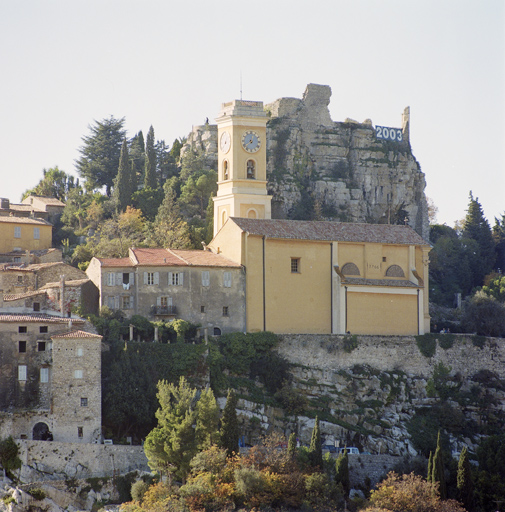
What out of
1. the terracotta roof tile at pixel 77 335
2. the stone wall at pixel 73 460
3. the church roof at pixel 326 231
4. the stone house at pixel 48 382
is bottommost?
the stone wall at pixel 73 460

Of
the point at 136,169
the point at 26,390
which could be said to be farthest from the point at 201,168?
the point at 26,390

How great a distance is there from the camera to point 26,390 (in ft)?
180

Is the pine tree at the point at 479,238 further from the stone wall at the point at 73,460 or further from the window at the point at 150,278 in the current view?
the stone wall at the point at 73,460

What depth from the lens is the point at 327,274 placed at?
66500 millimetres

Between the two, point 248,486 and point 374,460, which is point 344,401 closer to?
point 374,460

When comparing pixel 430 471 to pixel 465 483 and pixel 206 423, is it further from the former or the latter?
pixel 206 423

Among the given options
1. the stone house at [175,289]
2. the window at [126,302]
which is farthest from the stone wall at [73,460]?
the stone house at [175,289]

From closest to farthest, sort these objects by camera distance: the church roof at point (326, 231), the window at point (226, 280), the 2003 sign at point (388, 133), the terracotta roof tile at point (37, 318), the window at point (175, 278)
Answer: the terracotta roof tile at point (37, 318), the window at point (175, 278), the window at point (226, 280), the church roof at point (326, 231), the 2003 sign at point (388, 133)

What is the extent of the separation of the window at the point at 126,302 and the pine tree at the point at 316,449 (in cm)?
1279

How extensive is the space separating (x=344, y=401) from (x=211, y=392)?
10.3m

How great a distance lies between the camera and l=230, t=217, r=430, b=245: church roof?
65.7 m

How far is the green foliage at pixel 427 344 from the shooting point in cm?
6588

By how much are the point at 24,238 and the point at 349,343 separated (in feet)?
77.6

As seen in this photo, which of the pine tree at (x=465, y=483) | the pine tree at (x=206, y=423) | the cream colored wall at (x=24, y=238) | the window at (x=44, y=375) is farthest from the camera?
the cream colored wall at (x=24, y=238)
